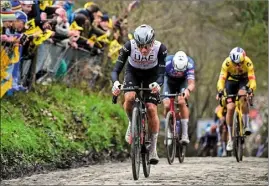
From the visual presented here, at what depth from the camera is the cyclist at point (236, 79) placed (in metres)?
15.0

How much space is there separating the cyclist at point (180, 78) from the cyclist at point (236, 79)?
30.3 inches

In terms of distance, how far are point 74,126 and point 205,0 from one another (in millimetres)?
13656

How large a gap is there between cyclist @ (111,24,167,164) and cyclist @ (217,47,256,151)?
4014 millimetres

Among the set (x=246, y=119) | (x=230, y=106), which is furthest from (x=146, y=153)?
(x=246, y=119)

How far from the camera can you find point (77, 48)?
1809cm

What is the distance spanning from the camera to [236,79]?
53.0ft

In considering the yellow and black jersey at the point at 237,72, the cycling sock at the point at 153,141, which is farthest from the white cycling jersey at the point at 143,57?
the yellow and black jersey at the point at 237,72

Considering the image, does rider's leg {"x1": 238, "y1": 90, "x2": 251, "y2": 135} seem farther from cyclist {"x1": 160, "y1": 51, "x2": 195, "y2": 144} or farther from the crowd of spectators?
the crowd of spectators

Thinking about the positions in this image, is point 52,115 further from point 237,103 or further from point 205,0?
point 205,0

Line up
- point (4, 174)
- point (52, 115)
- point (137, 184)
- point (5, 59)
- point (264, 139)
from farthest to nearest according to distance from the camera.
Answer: point (264, 139)
point (52, 115)
point (5, 59)
point (4, 174)
point (137, 184)

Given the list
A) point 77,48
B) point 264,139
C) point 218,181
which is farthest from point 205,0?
point 218,181

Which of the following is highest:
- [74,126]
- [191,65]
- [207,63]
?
[207,63]

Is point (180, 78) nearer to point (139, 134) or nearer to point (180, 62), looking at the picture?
point (180, 62)

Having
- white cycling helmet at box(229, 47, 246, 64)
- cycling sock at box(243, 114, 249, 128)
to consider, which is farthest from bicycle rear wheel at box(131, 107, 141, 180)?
cycling sock at box(243, 114, 249, 128)
